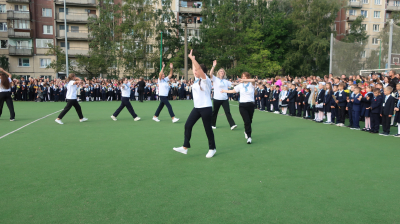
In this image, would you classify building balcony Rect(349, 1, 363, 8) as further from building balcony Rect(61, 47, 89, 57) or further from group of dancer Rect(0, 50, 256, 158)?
group of dancer Rect(0, 50, 256, 158)

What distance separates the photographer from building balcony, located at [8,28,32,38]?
160ft

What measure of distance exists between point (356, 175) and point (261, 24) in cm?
4365

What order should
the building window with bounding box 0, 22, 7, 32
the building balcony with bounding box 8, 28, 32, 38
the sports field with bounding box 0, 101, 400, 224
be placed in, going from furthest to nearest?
the building window with bounding box 0, 22, 7, 32, the building balcony with bounding box 8, 28, 32, 38, the sports field with bounding box 0, 101, 400, 224

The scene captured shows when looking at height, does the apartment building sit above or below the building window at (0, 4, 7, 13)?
above

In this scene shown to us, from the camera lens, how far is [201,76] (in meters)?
6.60

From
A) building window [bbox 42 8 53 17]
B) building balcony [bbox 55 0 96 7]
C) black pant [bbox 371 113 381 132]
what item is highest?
building balcony [bbox 55 0 96 7]

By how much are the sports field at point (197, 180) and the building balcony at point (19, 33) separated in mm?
47228

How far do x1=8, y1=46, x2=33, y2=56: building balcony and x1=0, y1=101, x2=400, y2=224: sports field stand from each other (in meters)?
46.5

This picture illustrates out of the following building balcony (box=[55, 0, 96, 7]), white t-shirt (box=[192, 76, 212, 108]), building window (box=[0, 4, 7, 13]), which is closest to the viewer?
white t-shirt (box=[192, 76, 212, 108])

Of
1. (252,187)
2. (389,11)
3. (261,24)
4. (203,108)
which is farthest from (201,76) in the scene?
(389,11)

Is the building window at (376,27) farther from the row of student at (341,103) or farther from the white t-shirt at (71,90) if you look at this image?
the white t-shirt at (71,90)

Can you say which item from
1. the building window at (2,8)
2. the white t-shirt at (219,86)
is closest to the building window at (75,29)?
the building window at (2,8)

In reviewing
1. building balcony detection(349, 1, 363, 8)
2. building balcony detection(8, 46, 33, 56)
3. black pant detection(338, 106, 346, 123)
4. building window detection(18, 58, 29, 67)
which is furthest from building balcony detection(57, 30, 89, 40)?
building balcony detection(349, 1, 363, 8)

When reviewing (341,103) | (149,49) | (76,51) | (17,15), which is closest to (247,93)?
(341,103)
